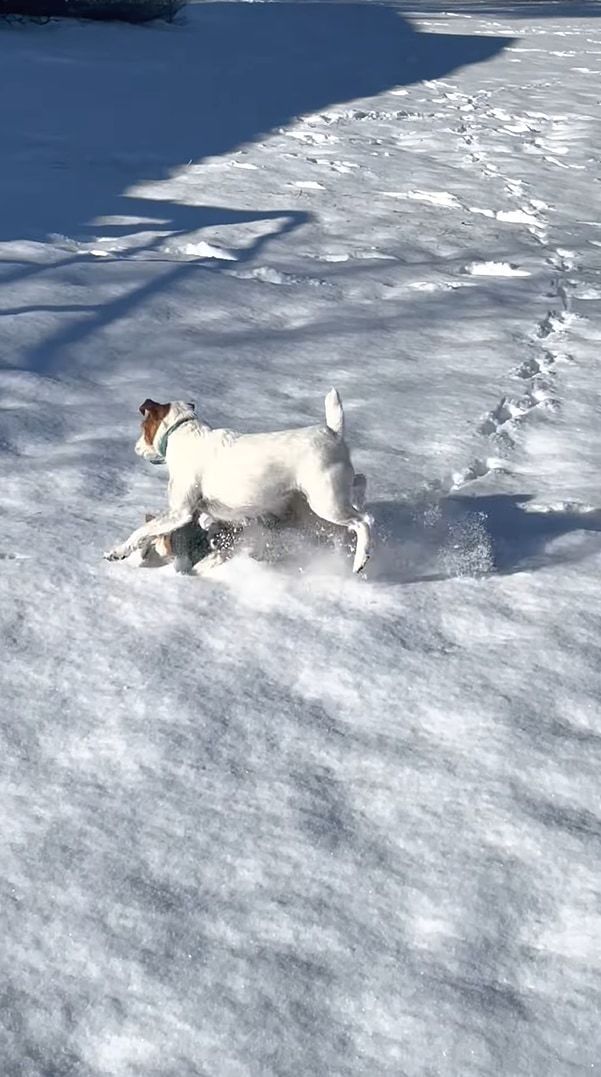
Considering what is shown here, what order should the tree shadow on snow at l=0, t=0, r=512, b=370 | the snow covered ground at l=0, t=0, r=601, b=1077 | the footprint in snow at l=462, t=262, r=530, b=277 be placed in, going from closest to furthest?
the snow covered ground at l=0, t=0, r=601, b=1077 → the footprint in snow at l=462, t=262, r=530, b=277 → the tree shadow on snow at l=0, t=0, r=512, b=370

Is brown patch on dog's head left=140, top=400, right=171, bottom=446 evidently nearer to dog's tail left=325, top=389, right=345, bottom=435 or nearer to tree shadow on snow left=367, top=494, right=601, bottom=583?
dog's tail left=325, top=389, right=345, bottom=435

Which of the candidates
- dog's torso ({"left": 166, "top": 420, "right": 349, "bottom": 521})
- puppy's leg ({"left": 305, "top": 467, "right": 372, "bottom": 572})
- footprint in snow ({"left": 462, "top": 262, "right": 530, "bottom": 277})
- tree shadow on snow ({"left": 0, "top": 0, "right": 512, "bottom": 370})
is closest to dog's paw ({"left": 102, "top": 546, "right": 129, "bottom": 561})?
dog's torso ({"left": 166, "top": 420, "right": 349, "bottom": 521})

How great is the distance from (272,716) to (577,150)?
9310 millimetres

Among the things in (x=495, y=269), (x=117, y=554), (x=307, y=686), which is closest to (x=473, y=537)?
(x=307, y=686)

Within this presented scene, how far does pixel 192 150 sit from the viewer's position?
10258 millimetres

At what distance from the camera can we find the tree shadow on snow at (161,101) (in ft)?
25.7

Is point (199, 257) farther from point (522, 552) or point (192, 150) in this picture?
point (522, 552)

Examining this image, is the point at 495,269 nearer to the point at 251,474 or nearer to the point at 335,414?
the point at 335,414

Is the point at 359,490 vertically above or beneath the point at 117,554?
above

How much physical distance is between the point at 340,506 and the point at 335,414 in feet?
0.82

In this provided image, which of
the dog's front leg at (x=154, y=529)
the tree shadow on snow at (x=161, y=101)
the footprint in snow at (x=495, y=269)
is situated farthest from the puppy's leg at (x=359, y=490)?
the footprint in snow at (x=495, y=269)

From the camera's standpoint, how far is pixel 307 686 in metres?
3.30

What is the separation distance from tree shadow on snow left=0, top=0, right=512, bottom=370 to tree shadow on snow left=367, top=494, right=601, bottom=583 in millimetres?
2106

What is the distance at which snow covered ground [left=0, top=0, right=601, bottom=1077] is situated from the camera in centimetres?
239
